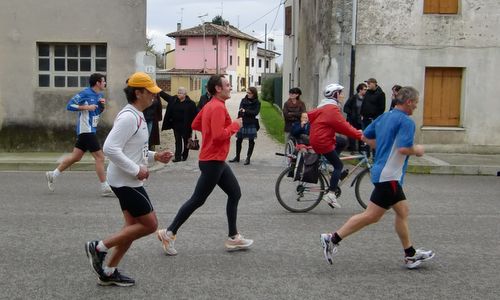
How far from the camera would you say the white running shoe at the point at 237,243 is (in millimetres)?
6551

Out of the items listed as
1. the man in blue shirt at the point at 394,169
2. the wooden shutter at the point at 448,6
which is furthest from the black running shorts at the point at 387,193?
the wooden shutter at the point at 448,6

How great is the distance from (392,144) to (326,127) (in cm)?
231

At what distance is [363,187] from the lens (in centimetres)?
929

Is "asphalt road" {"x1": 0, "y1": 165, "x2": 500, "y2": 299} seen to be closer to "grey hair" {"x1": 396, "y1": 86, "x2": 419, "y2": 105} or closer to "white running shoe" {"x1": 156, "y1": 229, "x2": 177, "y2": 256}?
"white running shoe" {"x1": 156, "y1": 229, "x2": 177, "y2": 256}

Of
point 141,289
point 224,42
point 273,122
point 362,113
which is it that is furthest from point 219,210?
point 224,42

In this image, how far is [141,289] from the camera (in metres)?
5.33

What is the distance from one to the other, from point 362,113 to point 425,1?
3.48 m

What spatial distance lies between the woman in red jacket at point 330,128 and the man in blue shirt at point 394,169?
181 centimetres

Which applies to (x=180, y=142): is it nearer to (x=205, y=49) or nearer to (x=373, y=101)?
(x=373, y=101)

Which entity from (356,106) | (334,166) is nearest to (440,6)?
(356,106)

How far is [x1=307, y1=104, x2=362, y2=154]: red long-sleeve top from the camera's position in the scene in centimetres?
793

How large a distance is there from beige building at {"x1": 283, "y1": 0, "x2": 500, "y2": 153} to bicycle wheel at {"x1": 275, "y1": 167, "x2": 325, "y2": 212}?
748 cm

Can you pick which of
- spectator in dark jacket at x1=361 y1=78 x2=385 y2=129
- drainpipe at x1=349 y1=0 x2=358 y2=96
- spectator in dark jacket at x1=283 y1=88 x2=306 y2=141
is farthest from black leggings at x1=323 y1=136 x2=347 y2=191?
drainpipe at x1=349 y1=0 x2=358 y2=96

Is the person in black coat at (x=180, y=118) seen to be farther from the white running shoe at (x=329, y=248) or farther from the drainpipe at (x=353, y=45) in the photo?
the white running shoe at (x=329, y=248)
